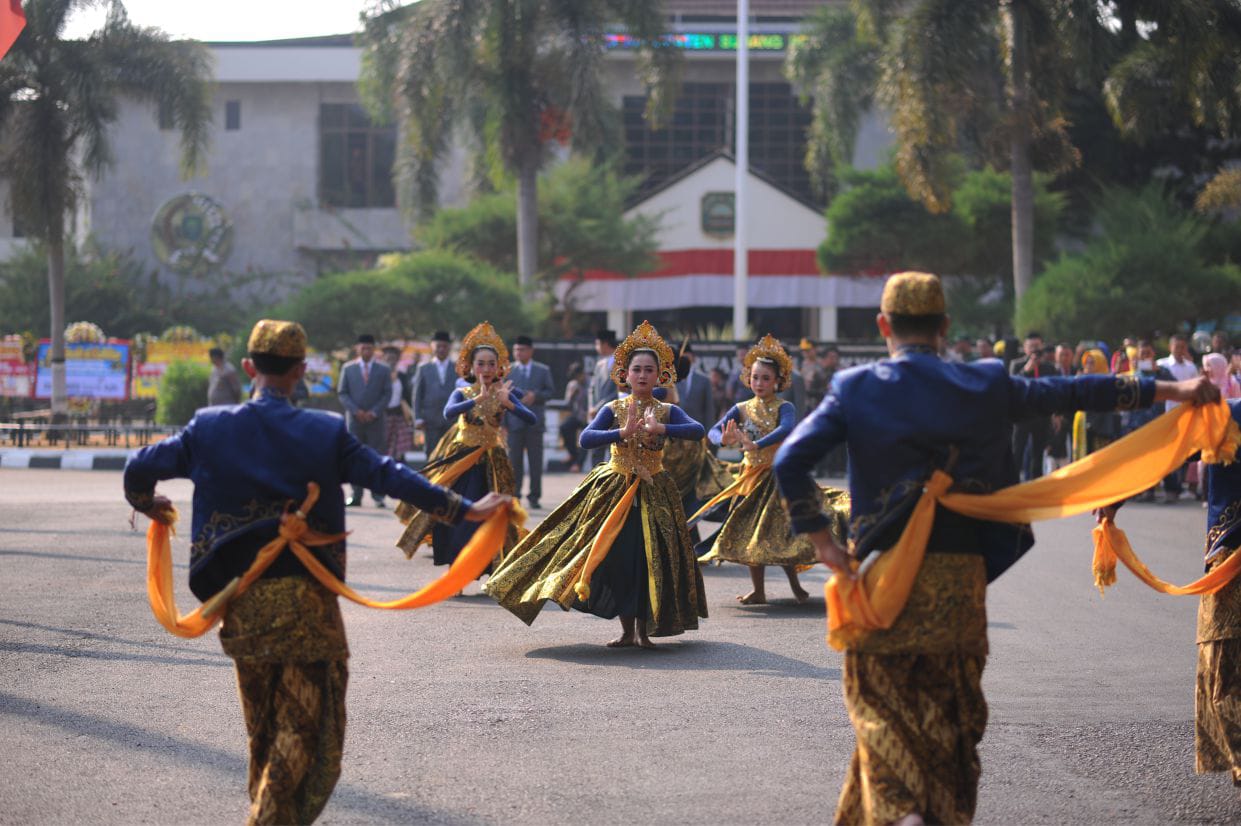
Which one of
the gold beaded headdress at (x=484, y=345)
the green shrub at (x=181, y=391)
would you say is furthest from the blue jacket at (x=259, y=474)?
the green shrub at (x=181, y=391)

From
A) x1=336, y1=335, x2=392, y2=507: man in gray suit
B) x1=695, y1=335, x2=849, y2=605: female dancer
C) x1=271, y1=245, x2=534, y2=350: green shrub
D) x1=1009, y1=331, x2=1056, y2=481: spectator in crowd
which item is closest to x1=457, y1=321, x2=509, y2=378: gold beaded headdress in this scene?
x1=695, y1=335, x2=849, y2=605: female dancer

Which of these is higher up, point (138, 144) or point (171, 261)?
point (138, 144)

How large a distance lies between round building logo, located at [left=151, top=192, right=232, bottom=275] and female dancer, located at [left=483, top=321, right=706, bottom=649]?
4451cm

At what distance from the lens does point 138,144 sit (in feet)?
175

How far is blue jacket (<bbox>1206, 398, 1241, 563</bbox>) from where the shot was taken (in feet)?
21.5

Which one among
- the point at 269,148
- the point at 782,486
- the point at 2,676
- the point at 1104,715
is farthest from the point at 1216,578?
the point at 269,148

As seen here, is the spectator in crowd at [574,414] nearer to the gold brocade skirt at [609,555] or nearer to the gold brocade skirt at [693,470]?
the gold brocade skirt at [693,470]

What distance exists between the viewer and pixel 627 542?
9781mm

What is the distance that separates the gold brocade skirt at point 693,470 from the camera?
44.0 feet

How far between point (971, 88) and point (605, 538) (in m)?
22.9

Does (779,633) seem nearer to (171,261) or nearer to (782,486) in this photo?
(782,486)

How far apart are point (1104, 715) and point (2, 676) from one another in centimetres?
547

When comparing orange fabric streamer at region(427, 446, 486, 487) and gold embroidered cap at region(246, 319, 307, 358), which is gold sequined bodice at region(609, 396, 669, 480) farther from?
gold embroidered cap at region(246, 319, 307, 358)

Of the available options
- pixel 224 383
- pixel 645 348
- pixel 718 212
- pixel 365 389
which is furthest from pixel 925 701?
pixel 718 212
